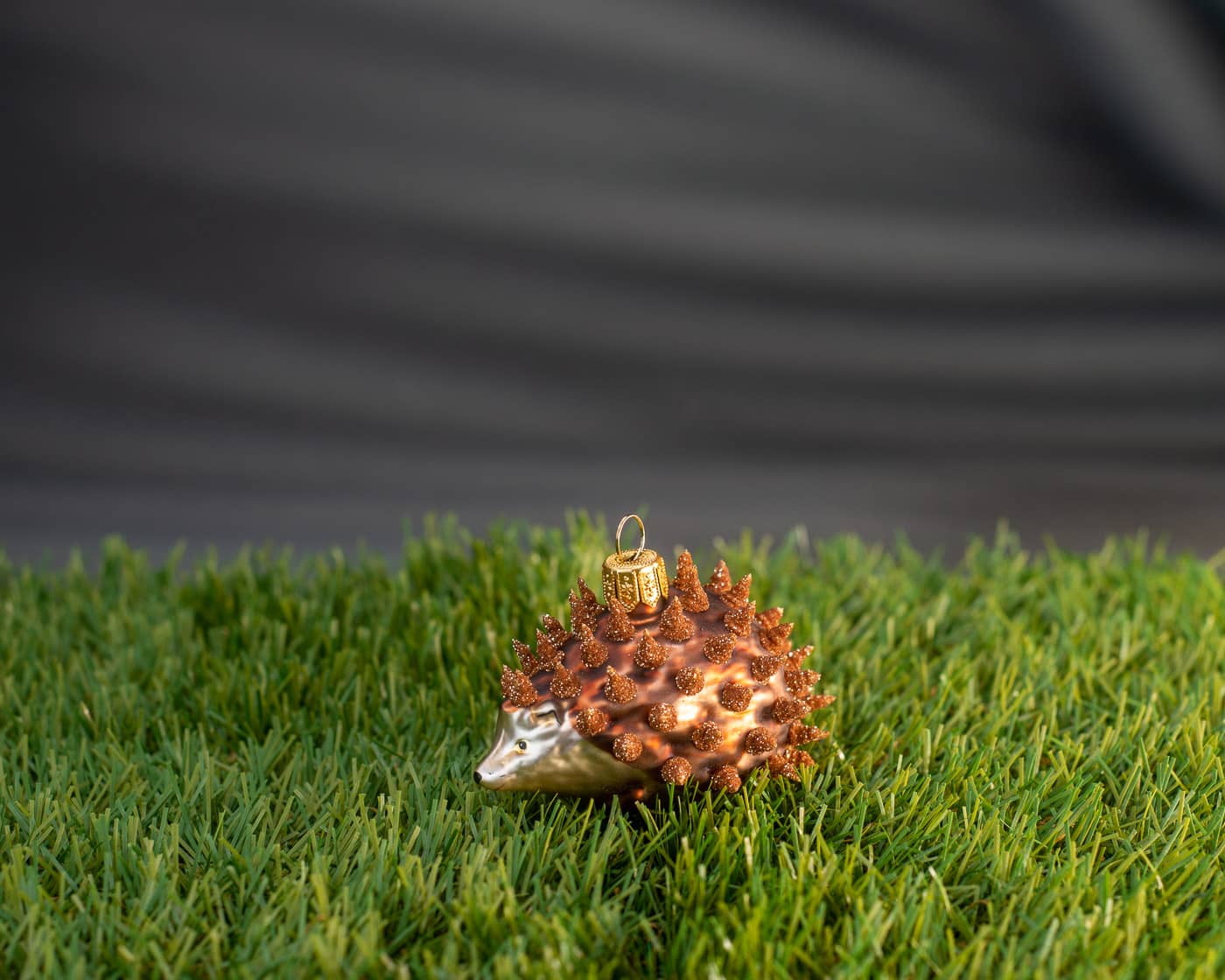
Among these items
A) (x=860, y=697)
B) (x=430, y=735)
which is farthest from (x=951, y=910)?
(x=430, y=735)

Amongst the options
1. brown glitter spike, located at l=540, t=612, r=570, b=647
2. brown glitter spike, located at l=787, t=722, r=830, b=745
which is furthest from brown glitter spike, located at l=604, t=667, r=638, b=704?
brown glitter spike, located at l=787, t=722, r=830, b=745

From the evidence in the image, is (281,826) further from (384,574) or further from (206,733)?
(384,574)

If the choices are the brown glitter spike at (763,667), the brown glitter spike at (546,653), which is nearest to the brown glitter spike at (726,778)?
the brown glitter spike at (763,667)

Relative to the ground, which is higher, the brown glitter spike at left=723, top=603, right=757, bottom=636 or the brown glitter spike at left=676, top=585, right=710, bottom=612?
the brown glitter spike at left=676, top=585, right=710, bottom=612

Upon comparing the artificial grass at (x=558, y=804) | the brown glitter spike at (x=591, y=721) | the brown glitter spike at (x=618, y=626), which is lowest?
the artificial grass at (x=558, y=804)

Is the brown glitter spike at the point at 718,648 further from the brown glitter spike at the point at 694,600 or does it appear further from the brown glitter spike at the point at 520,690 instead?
the brown glitter spike at the point at 520,690

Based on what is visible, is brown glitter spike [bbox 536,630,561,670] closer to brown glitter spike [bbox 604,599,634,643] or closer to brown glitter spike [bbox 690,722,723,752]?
brown glitter spike [bbox 604,599,634,643]
